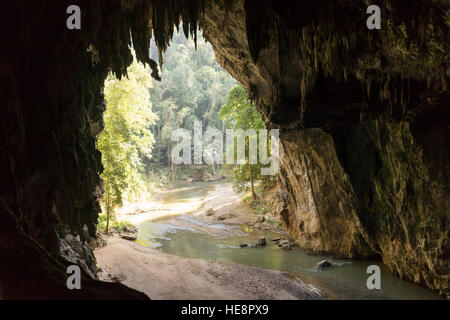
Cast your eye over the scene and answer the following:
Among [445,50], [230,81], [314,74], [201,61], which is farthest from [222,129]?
[445,50]

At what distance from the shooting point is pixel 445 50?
6.58 metres

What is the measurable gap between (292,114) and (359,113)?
2194 millimetres

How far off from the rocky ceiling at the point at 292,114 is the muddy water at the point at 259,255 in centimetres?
70

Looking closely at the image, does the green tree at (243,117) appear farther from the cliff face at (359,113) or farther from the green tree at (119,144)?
the cliff face at (359,113)

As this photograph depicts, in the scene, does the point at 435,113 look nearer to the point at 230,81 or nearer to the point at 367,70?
the point at 367,70

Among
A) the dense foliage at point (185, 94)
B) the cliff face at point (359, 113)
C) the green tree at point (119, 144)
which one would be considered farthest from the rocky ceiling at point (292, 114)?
the dense foliage at point (185, 94)

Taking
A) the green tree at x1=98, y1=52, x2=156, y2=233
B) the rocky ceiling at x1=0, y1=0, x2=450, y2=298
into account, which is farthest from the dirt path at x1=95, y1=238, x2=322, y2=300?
the green tree at x1=98, y1=52, x2=156, y2=233

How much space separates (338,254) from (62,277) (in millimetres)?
10513

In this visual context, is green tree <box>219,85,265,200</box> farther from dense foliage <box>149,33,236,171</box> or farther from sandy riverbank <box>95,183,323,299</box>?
dense foliage <box>149,33,236,171</box>

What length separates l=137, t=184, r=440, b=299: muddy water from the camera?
888 cm

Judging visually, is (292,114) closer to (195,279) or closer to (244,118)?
(195,279)

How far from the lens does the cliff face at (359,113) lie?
7.38 metres

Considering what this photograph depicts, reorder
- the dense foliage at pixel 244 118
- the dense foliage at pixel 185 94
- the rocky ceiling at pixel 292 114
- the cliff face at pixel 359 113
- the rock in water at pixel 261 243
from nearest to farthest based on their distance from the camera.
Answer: the rocky ceiling at pixel 292 114
the cliff face at pixel 359 113
the rock in water at pixel 261 243
the dense foliage at pixel 244 118
the dense foliage at pixel 185 94

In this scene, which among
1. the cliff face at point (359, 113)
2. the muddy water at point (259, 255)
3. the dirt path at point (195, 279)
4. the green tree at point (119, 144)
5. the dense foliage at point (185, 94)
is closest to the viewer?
the cliff face at point (359, 113)
